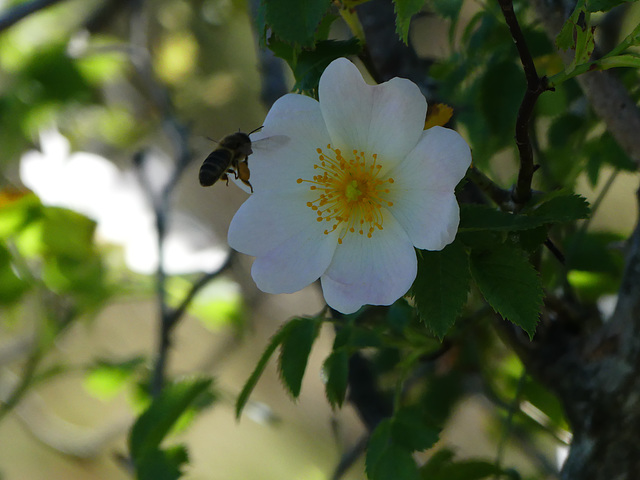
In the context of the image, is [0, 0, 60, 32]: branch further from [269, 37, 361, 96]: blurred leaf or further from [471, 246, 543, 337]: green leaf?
[471, 246, 543, 337]: green leaf

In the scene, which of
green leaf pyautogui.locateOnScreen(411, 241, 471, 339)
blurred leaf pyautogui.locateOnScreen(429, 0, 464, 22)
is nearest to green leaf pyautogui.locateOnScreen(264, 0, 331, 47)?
green leaf pyautogui.locateOnScreen(411, 241, 471, 339)

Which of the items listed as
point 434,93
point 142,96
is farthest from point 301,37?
point 142,96

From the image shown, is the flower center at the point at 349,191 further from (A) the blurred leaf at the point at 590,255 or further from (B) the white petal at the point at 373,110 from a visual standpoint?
(A) the blurred leaf at the point at 590,255

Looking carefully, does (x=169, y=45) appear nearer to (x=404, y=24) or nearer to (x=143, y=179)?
(x=143, y=179)

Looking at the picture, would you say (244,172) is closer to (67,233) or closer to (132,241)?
(67,233)

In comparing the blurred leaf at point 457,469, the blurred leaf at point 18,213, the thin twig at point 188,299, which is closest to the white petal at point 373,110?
the blurred leaf at point 457,469

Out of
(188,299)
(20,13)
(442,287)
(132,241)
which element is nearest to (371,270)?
(442,287)
